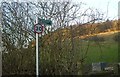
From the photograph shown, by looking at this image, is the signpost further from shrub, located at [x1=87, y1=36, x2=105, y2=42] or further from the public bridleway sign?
shrub, located at [x1=87, y1=36, x2=105, y2=42]

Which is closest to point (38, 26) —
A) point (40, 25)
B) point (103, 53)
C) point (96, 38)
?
point (40, 25)

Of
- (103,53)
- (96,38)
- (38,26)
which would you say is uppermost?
(38,26)

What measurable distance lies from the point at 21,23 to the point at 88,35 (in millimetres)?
2832

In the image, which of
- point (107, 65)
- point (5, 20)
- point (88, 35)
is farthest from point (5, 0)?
point (107, 65)

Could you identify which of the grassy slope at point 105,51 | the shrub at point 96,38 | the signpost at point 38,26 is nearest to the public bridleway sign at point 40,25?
Result: the signpost at point 38,26

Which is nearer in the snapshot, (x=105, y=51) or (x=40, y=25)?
(x=40, y=25)

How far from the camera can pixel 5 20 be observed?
11.9m

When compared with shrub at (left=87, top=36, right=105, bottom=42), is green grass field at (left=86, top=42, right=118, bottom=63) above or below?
below

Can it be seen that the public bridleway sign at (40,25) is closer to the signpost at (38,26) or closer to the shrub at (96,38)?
the signpost at (38,26)

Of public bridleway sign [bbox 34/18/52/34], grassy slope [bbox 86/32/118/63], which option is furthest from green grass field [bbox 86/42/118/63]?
public bridleway sign [bbox 34/18/52/34]

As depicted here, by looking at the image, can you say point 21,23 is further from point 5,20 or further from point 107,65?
point 107,65

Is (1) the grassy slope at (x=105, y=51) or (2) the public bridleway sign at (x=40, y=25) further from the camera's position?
(1) the grassy slope at (x=105, y=51)

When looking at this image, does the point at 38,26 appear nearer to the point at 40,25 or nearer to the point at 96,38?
the point at 40,25

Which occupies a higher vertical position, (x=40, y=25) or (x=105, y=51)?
(x=40, y=25)
